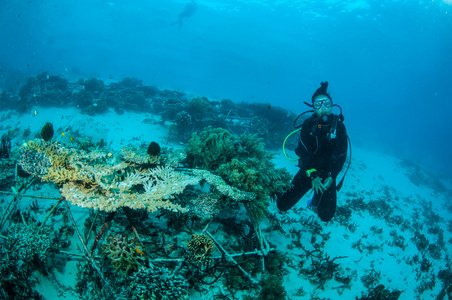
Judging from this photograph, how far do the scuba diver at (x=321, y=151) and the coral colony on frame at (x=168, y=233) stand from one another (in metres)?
0.81

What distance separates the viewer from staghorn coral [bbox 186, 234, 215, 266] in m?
3.15

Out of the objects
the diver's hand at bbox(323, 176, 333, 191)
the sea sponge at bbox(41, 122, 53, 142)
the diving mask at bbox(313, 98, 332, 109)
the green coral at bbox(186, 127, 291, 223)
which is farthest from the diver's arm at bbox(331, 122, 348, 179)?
the sea sponge at bbox(41, 122, 53, 142)

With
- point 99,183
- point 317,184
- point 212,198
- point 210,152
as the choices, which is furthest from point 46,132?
point 317,184

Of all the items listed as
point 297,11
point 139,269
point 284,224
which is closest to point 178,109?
point 284,224

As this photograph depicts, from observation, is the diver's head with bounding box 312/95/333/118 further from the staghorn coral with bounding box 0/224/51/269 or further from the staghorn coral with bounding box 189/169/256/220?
the staghorn coral with bounding box 0/224/51/269

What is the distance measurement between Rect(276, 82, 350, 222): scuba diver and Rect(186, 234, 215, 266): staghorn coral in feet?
10.5

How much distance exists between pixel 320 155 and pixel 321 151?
12 centimetres

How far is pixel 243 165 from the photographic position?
167 inches

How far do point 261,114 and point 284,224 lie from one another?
34.4ft

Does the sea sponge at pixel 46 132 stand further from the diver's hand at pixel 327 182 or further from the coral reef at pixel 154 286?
the diver's hand at pixel 327 182

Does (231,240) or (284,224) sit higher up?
(284,224)

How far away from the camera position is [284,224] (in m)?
5.77

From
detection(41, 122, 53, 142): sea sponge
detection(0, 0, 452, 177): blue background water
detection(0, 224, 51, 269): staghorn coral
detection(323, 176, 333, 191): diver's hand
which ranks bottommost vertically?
detection(0, 224, 51, 269): staghorn coral

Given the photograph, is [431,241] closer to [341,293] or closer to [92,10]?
[341,293]
